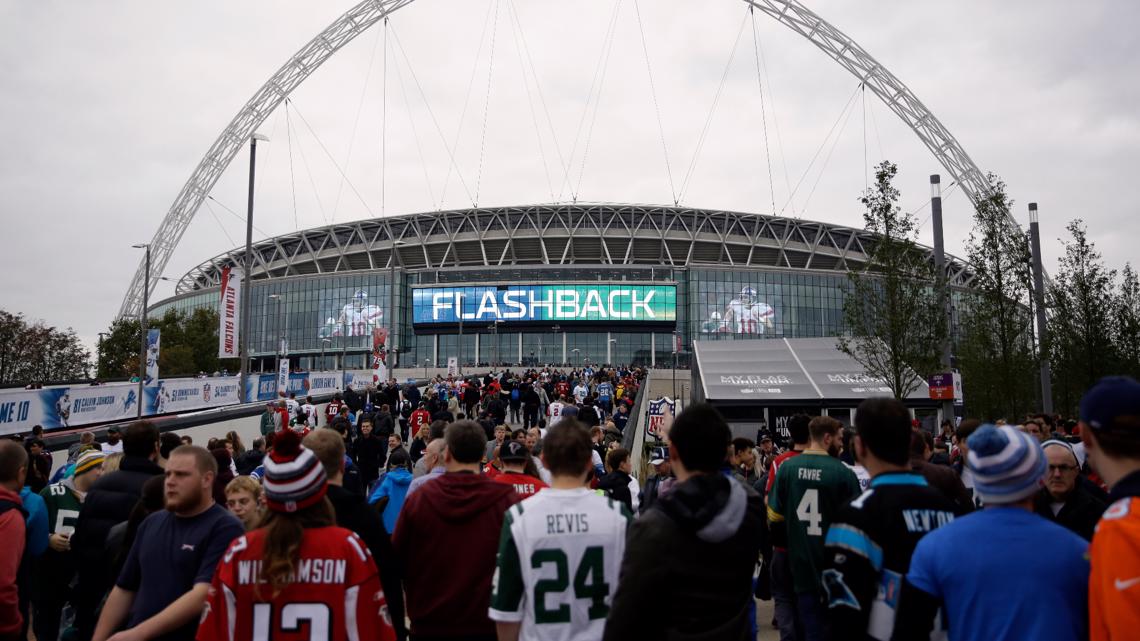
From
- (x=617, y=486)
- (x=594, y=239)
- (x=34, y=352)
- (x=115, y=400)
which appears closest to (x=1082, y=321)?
(x=617, y=486)

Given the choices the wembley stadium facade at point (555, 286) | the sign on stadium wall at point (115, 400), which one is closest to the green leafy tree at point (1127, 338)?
the sign on stadium wall at point (115, 400)

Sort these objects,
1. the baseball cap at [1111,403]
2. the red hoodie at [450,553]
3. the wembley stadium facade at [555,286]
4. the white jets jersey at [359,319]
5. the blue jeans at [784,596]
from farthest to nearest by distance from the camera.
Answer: the white jets jersey at [359,319] → the wembley stadium facade at [555,286] → the blue jeans at [784,596] → the red hoodie at [450,553] → the baseball cap at [1111,403]

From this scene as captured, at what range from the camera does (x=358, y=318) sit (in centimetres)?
9631

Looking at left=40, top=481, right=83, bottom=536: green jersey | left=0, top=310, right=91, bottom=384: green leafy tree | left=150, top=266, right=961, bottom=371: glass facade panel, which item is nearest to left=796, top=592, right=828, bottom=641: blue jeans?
left=40, top=481, right=83, bottom=536: green jersey

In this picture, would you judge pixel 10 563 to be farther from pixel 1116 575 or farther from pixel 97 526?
pixel 1116 575

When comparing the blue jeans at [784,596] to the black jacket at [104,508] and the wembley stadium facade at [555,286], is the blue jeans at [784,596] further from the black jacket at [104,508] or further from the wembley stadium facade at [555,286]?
the wembley stadium facade at [555,286]

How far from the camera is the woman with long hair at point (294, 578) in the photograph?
310 centimetres

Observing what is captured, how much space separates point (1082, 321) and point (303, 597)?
957 inches

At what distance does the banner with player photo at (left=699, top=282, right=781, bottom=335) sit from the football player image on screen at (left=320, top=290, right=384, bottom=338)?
40531mm

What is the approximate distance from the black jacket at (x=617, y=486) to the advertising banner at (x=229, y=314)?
20.1m

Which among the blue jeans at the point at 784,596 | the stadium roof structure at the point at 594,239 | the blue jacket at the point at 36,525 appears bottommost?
the blue jeans at the point at 784,596

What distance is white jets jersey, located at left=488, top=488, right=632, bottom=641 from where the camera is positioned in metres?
3.48

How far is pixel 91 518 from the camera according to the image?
529 centimetres

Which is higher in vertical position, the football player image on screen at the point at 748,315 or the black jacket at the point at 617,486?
the football player image on screen at the point at 748,315
